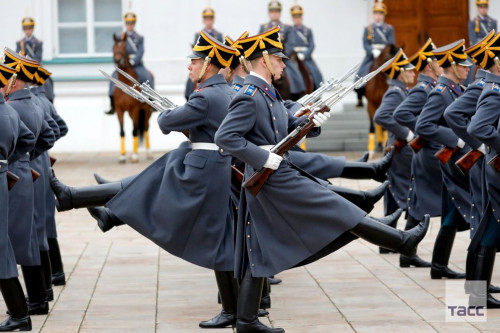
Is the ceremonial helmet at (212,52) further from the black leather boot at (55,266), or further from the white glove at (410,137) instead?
the white glove at (410,137)

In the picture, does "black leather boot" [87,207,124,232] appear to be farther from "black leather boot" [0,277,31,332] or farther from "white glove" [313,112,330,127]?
"white glove" [313,112,330,127]

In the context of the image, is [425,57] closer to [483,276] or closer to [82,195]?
[483,276]

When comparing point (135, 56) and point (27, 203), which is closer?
point (27, 203)

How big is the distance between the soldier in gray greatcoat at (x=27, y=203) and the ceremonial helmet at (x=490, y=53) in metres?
3.00

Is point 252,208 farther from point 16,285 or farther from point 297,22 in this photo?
point 297,22

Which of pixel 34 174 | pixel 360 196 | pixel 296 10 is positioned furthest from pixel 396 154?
Result: pixel 296 10

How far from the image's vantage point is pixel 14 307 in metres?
7.27

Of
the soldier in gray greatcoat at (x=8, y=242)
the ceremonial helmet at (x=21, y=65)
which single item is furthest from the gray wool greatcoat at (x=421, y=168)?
the soldier in gray greatcoat at (x=8, y=242)

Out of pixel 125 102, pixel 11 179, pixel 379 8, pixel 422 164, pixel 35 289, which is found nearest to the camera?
pixel 11 179

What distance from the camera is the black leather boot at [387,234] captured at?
6.85 meters

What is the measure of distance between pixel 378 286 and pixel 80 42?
639 inches

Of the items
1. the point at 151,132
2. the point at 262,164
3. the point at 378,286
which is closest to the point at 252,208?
the point at 262,164

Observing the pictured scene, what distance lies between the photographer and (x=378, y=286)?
29.2ft

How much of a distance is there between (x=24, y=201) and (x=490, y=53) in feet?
10.4
